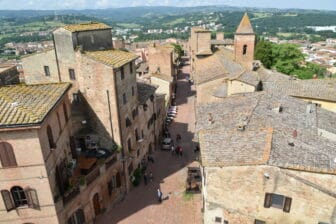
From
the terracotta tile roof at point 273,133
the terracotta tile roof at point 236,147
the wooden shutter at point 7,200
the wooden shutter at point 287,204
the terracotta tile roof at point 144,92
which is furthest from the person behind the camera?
the terracotta tile roof at point 144,92

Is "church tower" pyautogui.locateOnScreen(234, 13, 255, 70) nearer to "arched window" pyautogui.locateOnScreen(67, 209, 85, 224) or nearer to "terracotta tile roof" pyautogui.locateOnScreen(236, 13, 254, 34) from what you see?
"terracotta tile roof" pyautogui.locateOnScreen(236, 13, 254, 34)

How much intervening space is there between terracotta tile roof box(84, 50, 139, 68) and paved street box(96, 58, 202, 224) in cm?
1505

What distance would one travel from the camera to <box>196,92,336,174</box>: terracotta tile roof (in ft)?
67.1

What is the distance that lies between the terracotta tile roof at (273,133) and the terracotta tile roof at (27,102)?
12.6m

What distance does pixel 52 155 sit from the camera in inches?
901

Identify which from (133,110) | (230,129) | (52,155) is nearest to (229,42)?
(133,110)

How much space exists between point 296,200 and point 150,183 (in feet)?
61.4

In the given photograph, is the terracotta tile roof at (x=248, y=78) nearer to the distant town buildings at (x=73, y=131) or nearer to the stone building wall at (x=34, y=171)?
the distant town buildings at (x=73, y=131)

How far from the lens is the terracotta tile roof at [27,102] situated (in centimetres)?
1975

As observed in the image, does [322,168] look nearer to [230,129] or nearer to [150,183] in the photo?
[230,129]

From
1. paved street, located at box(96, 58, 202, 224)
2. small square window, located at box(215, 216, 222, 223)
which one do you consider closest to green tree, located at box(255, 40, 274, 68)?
paved street, located at box(96, 58, 202, 224)

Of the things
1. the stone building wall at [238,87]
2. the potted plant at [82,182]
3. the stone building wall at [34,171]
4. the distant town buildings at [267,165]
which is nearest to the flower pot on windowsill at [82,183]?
the potted plant at [82,182]

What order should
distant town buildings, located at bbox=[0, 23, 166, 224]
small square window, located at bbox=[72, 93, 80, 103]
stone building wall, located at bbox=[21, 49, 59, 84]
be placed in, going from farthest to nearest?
stone building wall, located at bbox=[21, 49, 59, 84] → small square window, located at bbox=[72, 93, 80, 103] → distant town buildings, located at bbox=[0, 23, 166, 224]

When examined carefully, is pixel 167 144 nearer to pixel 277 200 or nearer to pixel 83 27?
pixel 83 27
